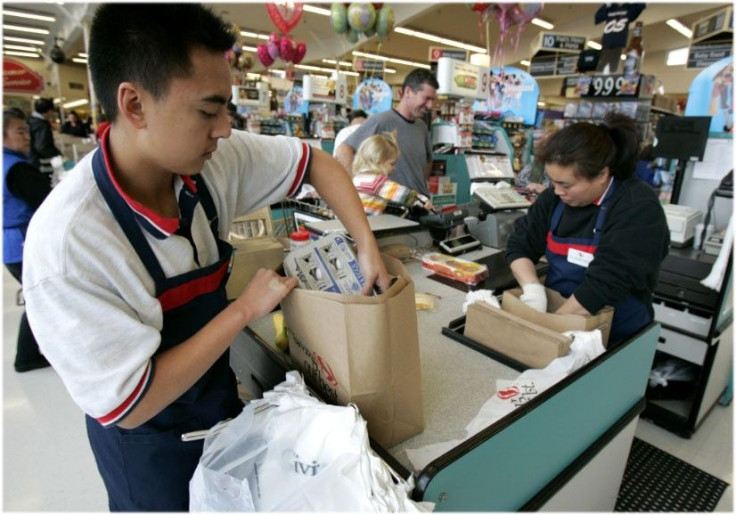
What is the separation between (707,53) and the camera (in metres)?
6.70

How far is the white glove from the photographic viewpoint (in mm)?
1621

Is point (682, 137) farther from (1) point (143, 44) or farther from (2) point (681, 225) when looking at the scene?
(1) point (143, 44)

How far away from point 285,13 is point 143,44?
23.4ft

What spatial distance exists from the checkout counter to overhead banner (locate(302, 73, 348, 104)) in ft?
18.8

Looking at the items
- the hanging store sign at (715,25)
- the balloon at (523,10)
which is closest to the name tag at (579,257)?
the balloon at (523,10)

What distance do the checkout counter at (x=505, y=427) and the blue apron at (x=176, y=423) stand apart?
246 mm

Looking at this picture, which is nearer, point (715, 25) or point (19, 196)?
point (19, 196)

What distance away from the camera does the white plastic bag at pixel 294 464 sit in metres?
0.73

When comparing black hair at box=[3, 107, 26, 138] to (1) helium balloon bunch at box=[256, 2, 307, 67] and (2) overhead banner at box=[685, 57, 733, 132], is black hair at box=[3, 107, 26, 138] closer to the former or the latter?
(1) helium balloon bunch at box=[256, 2, 307, 67]

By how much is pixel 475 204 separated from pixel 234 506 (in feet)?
7.55

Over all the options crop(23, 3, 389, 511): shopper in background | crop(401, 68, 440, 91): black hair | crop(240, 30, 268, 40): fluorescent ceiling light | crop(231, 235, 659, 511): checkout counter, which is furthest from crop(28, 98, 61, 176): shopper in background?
crop(240, 30, 268, 40): fluorescent ceiling light

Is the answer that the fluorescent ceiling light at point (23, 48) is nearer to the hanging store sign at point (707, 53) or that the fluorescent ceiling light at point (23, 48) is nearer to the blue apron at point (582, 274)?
the hanging store sign at point (707, 53)

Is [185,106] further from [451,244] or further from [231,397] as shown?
[451,244]

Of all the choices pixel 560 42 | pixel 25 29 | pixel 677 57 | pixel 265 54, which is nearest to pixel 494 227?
pixel 560 42
